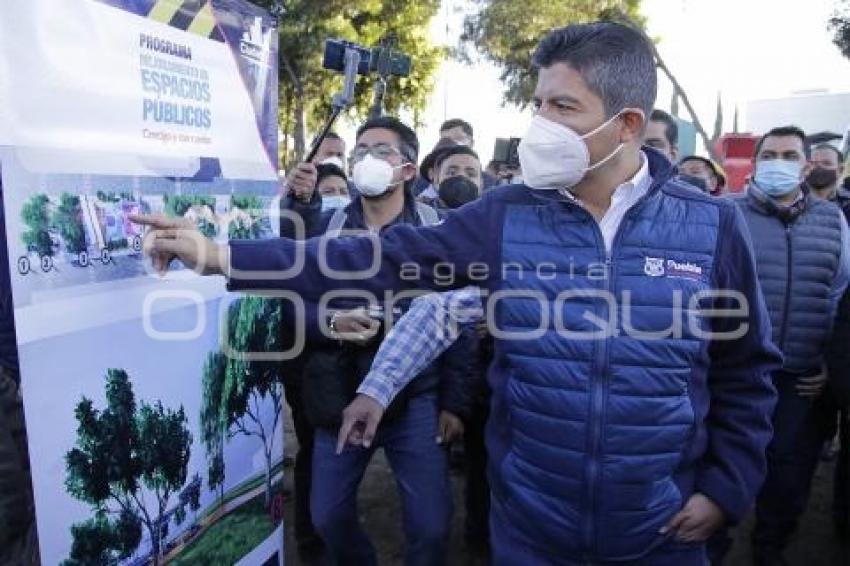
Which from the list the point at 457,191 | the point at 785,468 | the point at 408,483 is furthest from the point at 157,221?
the point at 785,468

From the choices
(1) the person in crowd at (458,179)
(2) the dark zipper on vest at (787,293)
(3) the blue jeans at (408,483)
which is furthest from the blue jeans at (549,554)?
(1) the person in crowd at (458,179)

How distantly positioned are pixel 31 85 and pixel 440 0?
23.9 meters

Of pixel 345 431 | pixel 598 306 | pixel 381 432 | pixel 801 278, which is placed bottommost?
pixel 381 432

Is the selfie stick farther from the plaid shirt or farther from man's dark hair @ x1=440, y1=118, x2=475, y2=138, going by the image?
man's dark hair @ x1=440, y1=118, x2=475, y2=138

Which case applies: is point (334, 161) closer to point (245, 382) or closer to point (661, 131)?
point (661, 131)

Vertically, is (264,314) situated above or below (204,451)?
above

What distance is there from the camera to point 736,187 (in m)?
11.9

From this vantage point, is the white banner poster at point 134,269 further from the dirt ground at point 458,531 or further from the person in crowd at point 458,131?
the person in crowd at point 458,131

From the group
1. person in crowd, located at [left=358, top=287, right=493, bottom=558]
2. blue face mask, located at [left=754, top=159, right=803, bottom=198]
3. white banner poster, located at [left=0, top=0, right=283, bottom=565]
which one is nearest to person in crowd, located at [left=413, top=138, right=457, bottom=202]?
blue face mask, located at [left=754, top=159, right=803, bottom=198]

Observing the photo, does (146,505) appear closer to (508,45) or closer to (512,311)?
(512,311)

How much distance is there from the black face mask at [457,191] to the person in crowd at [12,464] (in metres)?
2.82

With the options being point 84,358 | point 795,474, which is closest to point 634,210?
point 84,358

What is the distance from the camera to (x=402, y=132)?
3285 millimetres

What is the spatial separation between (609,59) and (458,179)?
247 centimetres
